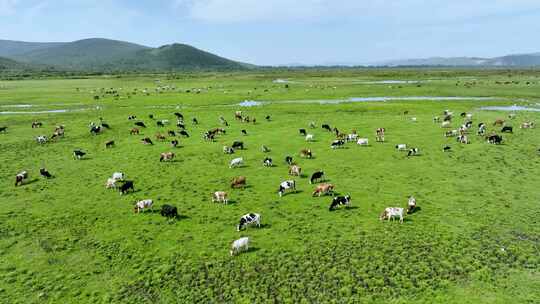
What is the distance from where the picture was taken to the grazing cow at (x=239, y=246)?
16.8 meters

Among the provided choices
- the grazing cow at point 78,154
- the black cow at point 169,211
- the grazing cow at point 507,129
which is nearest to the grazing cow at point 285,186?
the black cow at point 169,211

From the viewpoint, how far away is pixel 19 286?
14898mm

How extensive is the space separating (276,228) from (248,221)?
158 cm

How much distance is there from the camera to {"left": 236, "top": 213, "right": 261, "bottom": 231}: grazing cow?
19.0 metres

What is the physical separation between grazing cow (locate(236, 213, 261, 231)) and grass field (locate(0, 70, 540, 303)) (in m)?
0.55

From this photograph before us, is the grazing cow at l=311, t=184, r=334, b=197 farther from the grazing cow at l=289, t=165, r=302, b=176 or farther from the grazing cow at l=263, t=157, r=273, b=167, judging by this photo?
the grazing cow at l=263, t=157, r=273, b=167

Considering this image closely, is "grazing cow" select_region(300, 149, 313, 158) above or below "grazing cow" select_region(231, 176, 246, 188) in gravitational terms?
above

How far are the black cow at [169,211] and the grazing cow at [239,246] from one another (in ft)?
17.6

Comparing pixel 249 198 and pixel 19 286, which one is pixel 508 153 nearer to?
pixel 249 198

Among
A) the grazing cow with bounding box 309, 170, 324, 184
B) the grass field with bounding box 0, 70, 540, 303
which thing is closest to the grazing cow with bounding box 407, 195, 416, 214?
the grass field with bounding box 0, 70, 540, 303

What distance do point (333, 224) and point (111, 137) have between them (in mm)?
33151

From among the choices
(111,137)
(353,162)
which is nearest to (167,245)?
(353,162)

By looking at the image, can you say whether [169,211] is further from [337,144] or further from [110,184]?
[337,144]

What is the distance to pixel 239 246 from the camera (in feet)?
55.5
